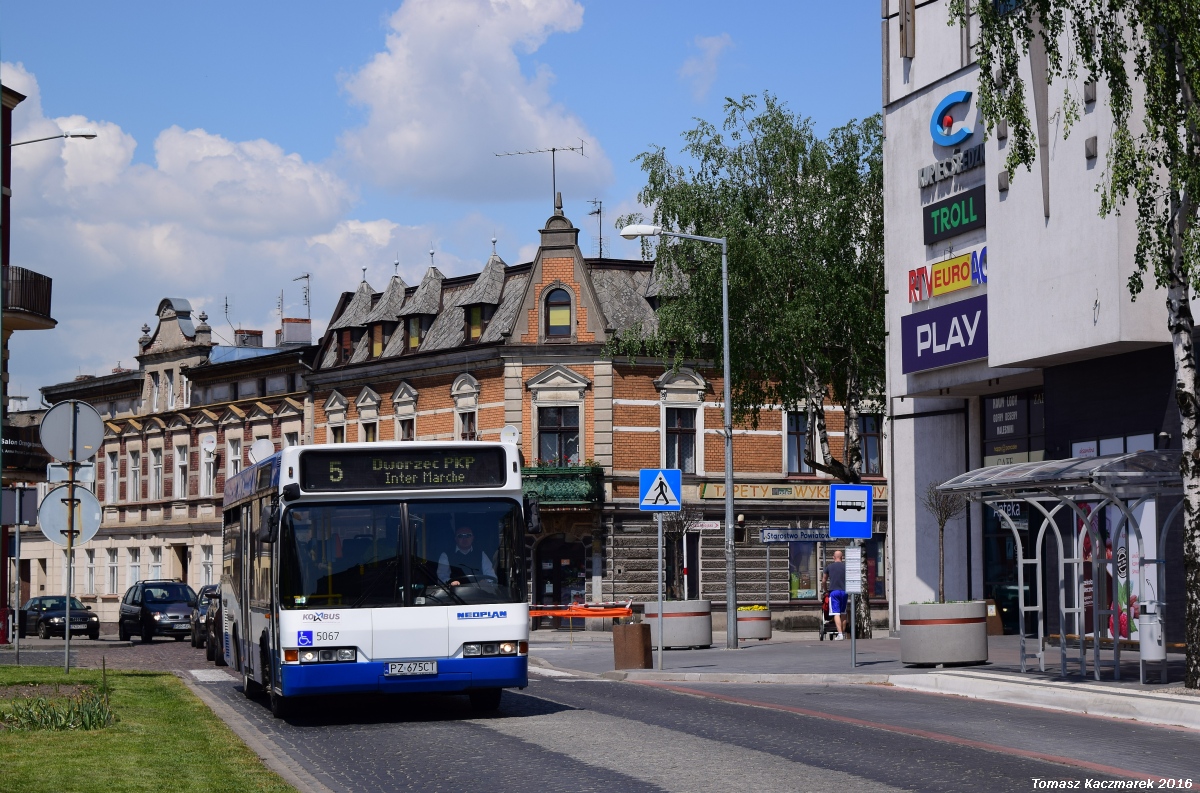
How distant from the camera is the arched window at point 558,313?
50719 millimetres

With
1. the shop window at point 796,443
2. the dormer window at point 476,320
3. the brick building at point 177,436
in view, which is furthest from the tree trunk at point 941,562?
the brick building at point 177,436

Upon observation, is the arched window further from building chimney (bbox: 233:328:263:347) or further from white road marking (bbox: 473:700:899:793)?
white road marking (bbox: 473:700:899:793)

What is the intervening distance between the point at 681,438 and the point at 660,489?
26487 mm

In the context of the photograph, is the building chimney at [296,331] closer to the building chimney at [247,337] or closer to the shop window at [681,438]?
the building chimney at [247,337]

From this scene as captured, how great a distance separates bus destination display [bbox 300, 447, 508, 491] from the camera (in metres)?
16.4

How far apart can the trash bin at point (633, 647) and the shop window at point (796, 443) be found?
1075 inches

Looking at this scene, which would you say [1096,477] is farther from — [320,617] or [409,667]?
[320,617]

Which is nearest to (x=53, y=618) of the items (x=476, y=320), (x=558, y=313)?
(x=476, y=320)

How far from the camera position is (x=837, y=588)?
3528 centimetres

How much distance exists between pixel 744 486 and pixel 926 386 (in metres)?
19.0

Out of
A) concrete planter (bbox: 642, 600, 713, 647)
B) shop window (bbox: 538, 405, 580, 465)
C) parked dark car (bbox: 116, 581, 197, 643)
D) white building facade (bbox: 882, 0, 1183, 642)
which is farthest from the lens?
Result: shop window (bbox: 538, 405, 580, 465)

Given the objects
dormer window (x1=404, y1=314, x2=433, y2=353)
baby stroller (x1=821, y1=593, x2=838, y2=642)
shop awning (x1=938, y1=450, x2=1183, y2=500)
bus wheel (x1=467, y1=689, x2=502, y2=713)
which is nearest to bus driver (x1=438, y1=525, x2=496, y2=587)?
bus wheel (x1=467, y1=689, x2=502, y2=713)

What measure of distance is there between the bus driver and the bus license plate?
0.88m

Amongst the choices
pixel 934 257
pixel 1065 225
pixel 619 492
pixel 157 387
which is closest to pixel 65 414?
pixel 1065 225
